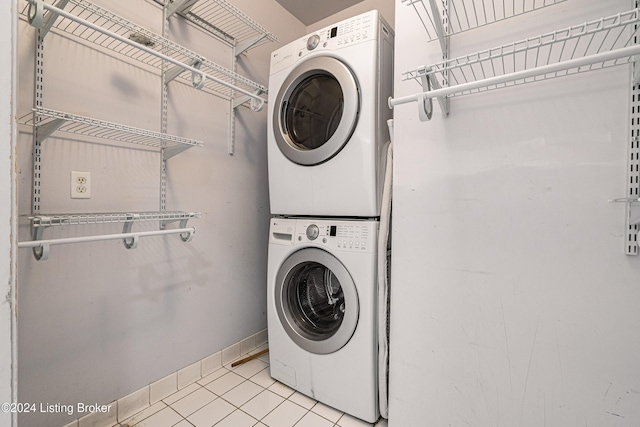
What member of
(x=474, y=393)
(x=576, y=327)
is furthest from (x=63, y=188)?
(x=576, y=327)

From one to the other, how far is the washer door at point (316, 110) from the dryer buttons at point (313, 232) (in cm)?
33

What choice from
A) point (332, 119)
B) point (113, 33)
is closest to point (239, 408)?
point (332, 119)

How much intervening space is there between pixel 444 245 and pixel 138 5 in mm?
1795

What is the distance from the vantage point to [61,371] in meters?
1.11

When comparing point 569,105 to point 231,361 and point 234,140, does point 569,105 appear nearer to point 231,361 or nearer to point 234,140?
point 234,140

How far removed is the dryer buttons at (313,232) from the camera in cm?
139

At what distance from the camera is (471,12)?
1.02 meters

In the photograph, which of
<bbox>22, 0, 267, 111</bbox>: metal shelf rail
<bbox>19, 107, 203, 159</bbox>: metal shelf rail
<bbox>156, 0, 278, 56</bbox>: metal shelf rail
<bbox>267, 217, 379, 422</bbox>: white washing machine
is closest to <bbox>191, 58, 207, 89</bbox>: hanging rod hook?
<bbox>22, 0, 267, 111</bbox>: metal shelf rail

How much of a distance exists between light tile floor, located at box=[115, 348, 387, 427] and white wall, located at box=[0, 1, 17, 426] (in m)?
1.10

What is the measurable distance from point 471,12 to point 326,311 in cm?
150

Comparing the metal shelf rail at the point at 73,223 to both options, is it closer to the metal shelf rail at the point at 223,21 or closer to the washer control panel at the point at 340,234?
the washer control panel at the point at 340,234

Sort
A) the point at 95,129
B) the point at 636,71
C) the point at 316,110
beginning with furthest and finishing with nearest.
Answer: the point at 316,110 < the point at 95,129 < the point at 636,71

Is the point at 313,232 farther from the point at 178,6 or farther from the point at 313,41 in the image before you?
the point at 178,6

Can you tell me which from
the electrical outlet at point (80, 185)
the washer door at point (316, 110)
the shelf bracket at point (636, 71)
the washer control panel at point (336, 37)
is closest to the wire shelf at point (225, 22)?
the washer control panel at point (336, 37)
